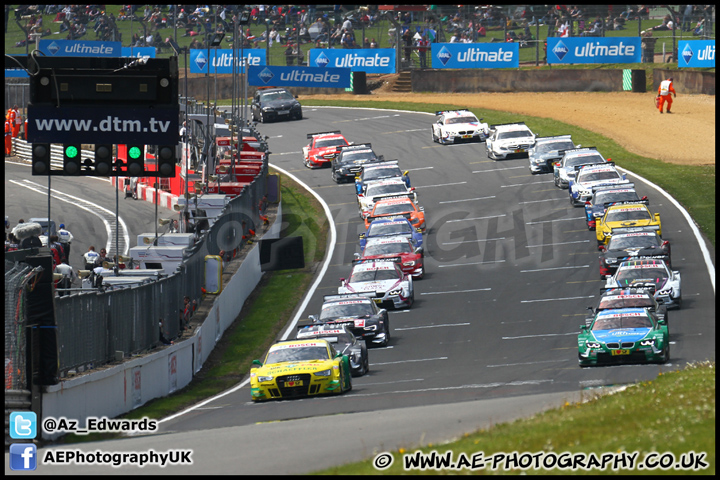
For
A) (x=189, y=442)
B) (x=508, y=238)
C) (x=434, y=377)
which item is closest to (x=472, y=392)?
(x=434, y=377)

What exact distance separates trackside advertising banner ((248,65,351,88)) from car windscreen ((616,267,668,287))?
39592mm

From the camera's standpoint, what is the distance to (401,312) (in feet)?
95.3

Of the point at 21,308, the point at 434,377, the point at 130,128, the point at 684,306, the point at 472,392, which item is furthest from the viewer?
the point at 684,306

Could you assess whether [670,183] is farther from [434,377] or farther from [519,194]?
[434,377]

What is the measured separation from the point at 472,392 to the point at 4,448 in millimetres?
8184

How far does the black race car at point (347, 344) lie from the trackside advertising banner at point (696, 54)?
3744cm

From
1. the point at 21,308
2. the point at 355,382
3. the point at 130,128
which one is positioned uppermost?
the point at 130,128

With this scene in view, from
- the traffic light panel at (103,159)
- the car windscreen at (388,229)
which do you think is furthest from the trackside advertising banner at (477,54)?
the traffic light panel at (103,159)

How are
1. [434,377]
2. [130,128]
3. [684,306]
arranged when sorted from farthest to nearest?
[684,306]
[434,377]
[130,128]

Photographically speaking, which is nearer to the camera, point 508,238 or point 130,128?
point 130,128

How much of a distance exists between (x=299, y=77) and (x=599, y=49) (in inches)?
655

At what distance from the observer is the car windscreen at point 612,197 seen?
3491cm

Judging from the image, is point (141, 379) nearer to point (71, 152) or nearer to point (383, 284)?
point (71, 152)

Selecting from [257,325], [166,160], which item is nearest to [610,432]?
[166,160]
